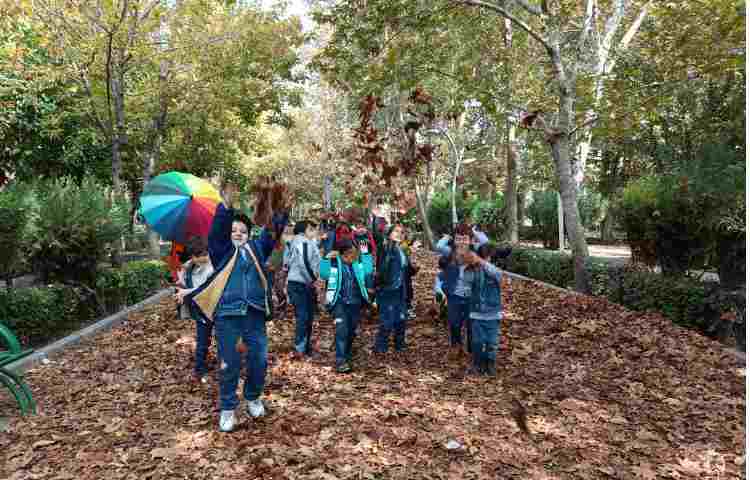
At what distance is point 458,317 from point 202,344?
128 inches

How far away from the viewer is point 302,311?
657 centimetres

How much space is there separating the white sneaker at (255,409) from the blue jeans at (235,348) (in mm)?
230

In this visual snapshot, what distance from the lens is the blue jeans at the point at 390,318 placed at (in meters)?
6.41

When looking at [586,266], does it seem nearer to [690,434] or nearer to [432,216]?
[690,434]

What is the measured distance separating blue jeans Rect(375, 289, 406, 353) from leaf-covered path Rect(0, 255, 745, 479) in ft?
0.75

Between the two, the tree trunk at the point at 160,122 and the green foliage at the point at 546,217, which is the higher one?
the tree trunk at the point at 160,122

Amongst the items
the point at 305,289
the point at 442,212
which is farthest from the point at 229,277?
the point at 442,212

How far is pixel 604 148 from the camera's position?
23.9 metres

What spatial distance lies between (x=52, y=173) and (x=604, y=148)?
2350 centimetres

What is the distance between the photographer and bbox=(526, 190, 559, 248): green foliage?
76.1 ft

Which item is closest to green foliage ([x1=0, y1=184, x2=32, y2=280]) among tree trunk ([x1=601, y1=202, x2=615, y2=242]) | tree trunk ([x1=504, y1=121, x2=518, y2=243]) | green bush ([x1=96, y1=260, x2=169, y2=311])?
green bush ([x1=96, y1=260, x2=169, y2=311])

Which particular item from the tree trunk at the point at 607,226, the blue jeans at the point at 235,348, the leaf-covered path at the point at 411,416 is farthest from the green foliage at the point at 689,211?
the tree trunk at the point at 607,226

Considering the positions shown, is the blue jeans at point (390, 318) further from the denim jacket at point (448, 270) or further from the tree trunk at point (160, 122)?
the tree trunk at point (160, 122)

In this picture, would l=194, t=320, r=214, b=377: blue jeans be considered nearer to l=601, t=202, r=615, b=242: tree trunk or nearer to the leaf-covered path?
the leaf-covered path
